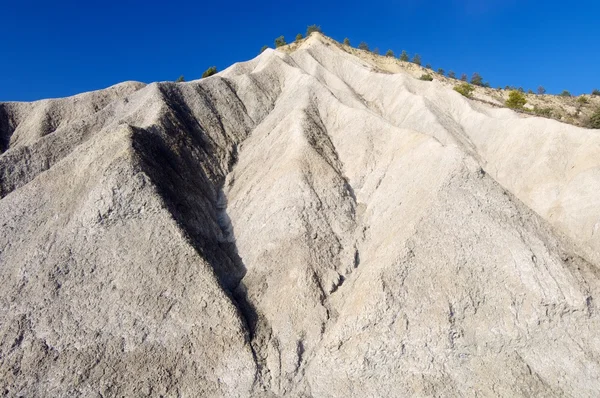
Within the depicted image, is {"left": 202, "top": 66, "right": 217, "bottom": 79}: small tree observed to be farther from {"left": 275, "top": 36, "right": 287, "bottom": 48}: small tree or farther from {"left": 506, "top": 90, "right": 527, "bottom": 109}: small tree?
{"left": 506, "top": 90, "right": 527, "bottom": 109}: small tree

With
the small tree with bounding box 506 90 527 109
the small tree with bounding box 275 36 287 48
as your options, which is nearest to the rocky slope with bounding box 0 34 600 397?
the small tree with bounding box 506 90 527 109

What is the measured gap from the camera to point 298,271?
16062mm

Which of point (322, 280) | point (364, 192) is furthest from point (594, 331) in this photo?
point (364, 192)

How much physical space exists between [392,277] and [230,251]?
8.44 metres

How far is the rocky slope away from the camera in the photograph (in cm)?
1288

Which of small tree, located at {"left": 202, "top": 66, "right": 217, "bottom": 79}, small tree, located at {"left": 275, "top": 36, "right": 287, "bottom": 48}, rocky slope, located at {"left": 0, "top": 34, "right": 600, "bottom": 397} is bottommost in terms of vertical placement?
rocky slope, located at {"left": 0, "top": 34, "right": 600, "bottom": 397}

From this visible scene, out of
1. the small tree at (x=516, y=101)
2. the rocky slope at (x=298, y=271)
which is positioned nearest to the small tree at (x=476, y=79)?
the small tree at (x=516, y=101)

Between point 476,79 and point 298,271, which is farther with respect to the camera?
point 476,79

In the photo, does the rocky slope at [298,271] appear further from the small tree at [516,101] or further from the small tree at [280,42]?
the small tree at [280,42]

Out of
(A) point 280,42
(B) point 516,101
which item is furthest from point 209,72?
(B) point 516,101

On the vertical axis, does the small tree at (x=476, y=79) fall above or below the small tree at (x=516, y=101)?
above

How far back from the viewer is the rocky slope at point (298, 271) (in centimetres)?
1288

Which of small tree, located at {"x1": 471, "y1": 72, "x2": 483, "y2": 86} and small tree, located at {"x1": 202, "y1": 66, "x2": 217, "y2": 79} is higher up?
small tree, located at {"x1": 471, "y1": 72, "x2": 483, "y2": 86}

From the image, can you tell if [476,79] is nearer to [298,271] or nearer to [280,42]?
[280,42]
